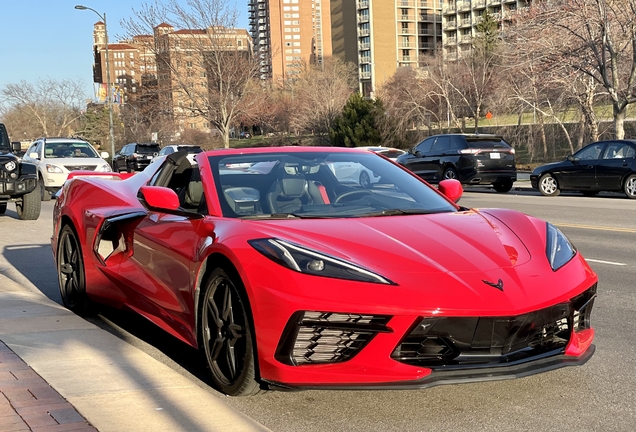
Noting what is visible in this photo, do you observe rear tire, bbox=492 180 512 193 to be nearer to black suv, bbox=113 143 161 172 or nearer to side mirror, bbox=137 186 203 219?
side mirror, bbox=137 186 203 219

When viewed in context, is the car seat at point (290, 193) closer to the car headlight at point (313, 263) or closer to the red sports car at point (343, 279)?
the red sports car at point (343, 279)

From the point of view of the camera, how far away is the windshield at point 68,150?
23062 millimetres

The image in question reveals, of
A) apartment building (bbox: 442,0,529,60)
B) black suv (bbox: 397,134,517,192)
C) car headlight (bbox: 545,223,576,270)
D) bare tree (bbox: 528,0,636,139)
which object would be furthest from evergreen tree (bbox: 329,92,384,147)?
apartment building (bbox: 442,0,529,60)

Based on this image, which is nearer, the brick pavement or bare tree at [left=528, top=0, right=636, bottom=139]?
the brick pavement

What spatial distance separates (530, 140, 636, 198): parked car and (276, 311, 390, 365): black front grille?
17905mm

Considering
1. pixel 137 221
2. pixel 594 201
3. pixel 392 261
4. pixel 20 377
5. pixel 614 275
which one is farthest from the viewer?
pixel 594 201

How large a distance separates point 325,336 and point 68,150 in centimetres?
2112

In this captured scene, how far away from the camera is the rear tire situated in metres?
24.1

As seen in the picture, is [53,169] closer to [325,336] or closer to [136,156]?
[325,336]

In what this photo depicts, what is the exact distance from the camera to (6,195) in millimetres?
15297

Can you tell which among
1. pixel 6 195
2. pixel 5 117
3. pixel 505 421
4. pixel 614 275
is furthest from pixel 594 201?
pixel 5 117

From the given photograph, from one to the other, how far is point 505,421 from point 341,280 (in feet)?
3.68

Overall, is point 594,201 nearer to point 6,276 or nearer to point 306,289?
point 6,276

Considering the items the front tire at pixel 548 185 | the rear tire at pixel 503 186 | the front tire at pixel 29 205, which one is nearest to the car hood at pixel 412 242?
the front tire at pixel 29 205
